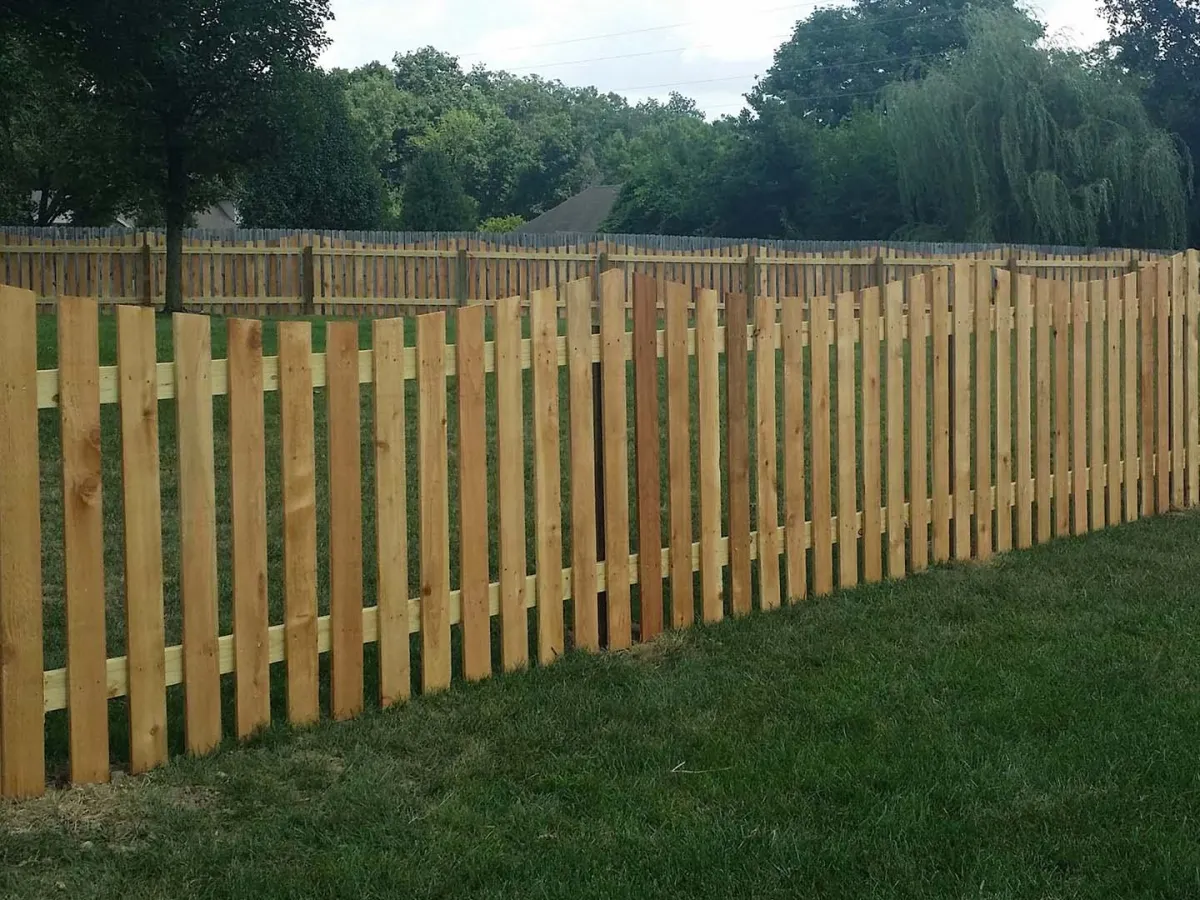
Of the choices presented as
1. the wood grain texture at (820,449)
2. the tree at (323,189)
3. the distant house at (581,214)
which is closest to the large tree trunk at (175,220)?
the wood grain texture at (820,449)

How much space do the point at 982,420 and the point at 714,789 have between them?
12.5 ft

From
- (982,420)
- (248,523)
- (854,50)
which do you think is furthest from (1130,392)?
(854,50)

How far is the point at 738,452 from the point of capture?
19.7 ft

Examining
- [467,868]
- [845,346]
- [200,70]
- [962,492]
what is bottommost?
[467,868]

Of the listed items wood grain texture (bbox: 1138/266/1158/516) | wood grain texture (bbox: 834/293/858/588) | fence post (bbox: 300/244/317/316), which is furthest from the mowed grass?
fence post (bbox: 300/244/317/316)

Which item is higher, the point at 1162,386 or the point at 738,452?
the point at 1162,386

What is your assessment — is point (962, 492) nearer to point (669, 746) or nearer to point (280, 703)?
point (669, 746)

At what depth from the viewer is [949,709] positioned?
184 inches

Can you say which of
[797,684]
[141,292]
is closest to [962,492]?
[797,684]

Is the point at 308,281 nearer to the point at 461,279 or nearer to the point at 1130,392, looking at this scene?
the point at 461,279

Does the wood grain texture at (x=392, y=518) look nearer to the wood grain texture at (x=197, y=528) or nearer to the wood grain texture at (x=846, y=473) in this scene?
the wood grain texture at (x=197, y=528)

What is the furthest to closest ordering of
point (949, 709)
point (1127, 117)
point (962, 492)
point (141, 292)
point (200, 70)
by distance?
point (1127, 117) < point (141, 292) < point (200, 70) < point (962, 492) < point (949, 709)

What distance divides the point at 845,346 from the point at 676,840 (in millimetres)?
3299

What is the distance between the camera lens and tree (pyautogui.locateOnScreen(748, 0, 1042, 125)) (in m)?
73.1
